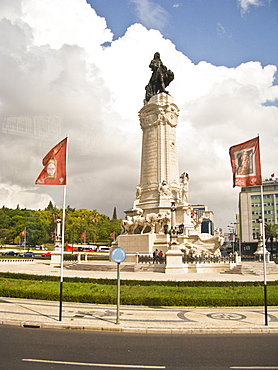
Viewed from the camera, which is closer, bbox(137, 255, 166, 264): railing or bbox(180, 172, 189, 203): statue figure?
bbox(137, 255, 166, 264): railing

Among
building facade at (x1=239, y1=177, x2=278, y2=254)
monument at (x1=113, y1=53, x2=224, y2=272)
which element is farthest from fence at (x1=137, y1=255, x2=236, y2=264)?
building facade at (x1=239, y1=177, x2=278, y2=254)

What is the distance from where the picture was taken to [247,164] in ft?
49.4

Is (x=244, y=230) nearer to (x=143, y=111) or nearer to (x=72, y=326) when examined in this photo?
(x=143, y=111)

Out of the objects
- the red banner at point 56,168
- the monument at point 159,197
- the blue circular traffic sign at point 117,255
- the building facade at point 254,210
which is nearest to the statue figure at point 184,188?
the monument at point 159,197

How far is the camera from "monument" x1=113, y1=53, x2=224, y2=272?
43.0 meters

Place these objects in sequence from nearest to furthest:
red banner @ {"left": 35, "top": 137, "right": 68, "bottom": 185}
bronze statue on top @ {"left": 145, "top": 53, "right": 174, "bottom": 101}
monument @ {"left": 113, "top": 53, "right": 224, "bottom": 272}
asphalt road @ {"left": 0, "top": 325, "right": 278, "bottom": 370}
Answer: asphalt road @ {"left": 0, "top": 325, "right": 278, "bottom": 370} < red banner @ {"left": 35, "top": 137, "right": 68, "bottom": 185} < monument @ {"left": 113, "top": 53, "right": 224, "bottom": 272} < bronze statue on top @ {"left": 145, "top": 53, "right": 174, "bottom": 101}

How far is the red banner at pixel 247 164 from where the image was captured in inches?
586

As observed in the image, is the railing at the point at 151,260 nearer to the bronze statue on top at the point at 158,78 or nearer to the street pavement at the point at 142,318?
the street pavement at the point at 142,318

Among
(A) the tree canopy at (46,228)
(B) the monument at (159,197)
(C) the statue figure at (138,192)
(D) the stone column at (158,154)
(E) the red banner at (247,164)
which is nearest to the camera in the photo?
(E) the red banner at (247,164)

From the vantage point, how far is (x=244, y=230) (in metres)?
106


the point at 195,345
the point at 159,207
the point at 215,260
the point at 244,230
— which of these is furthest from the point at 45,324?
the point at 244,230

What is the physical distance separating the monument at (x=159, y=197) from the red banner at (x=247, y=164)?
82.1 ft

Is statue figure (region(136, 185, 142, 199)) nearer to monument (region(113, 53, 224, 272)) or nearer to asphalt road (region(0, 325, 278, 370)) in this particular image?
monument (region(113, 53, 224, 272))

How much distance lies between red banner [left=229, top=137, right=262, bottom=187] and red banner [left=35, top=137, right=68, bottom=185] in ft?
23.5
